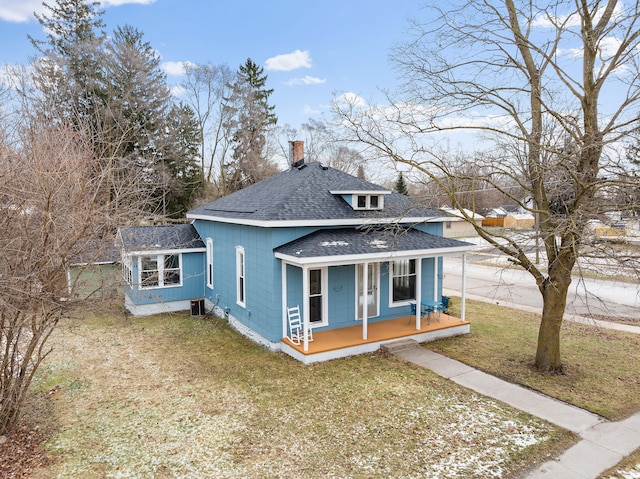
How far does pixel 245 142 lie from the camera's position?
3516cm

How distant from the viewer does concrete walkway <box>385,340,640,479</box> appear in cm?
577

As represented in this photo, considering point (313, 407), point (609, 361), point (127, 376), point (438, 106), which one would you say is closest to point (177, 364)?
point (127, 376)

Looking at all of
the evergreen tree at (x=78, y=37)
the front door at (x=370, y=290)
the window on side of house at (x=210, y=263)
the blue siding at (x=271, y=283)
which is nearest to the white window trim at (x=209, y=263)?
the window on side of house at (x=210, y=263)

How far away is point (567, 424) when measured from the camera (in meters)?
6.93

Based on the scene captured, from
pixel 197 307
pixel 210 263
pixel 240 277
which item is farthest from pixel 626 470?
pixel 210 263

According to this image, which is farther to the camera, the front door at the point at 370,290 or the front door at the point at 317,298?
the front door at the point at 370,290

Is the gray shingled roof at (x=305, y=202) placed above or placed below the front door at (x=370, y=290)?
above

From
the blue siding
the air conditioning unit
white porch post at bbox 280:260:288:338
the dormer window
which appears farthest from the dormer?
the air conditioning unit

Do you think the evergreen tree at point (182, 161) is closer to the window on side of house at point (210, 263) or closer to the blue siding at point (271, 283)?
the window on side of house at point (210, 263)

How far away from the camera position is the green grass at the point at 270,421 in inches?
231

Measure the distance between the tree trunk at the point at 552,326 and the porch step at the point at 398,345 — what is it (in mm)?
3026

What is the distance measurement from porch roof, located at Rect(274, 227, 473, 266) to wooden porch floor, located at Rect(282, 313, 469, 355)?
2.07 metres

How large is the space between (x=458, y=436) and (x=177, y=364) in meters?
6.61

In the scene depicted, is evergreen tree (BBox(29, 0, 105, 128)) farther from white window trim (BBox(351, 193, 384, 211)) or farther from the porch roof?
the porch roof
